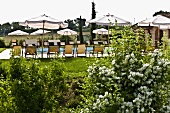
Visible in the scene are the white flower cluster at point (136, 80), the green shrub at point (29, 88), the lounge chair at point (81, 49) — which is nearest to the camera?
the white flower cluster at point (136, 80)

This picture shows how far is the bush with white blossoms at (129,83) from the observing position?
4918mm

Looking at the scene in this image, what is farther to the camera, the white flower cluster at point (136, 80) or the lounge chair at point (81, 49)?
the lounge chair at point (81, 49)

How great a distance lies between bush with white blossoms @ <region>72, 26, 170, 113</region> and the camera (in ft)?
16.1

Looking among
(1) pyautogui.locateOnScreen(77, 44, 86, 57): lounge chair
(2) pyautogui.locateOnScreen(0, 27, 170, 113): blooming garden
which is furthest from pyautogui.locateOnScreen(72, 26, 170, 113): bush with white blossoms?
(1) pyautogui.locateOnScreen(77, 44, 86, 57): lounge chair

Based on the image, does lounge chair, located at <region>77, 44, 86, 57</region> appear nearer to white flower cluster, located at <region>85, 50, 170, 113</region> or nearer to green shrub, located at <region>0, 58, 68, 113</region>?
green shrub, located at <region>0, 58, 68, 113</region>

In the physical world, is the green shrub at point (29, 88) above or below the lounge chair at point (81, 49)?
below

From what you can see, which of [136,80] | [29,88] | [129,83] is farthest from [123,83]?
[29,88]

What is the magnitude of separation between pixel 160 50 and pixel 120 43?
0.56m

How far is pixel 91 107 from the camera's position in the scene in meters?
5.20

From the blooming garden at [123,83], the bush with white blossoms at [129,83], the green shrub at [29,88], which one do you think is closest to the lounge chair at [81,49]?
the green shrub at [29,88]

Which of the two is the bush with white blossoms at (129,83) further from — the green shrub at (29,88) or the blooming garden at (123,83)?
the green shrub at (29,88)

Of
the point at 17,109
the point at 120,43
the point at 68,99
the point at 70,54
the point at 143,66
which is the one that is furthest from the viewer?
the point at 70,54

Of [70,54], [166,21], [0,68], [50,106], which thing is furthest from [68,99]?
[166,21]

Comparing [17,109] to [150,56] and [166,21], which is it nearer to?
[150,56]
